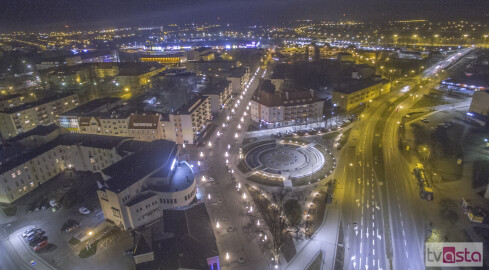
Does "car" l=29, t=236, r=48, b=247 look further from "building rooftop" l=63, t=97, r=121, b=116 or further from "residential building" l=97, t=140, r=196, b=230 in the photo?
"building rooftop" l=63, t=97, r=121, b=116

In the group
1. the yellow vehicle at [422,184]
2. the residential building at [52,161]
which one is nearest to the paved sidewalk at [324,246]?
the yellow vehicle at [422,184]

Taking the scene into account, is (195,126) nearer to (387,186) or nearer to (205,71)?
(387,186)

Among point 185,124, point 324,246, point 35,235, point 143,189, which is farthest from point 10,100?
point 324,246

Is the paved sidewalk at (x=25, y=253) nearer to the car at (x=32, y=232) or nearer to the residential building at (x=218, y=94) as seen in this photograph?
the car at (x=32, y=232)

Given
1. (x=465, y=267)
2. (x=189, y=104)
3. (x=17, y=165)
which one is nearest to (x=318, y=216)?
(x=465, y=267)

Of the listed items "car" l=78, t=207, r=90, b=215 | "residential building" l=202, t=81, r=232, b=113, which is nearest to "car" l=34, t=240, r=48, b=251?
"car" l=78, t=207, r=90, b=215

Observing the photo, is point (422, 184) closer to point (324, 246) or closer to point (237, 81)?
point (324, 246)
